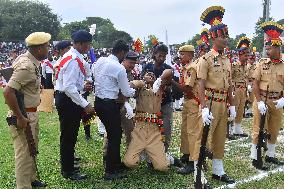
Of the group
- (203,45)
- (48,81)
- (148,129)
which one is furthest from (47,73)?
(148,129)

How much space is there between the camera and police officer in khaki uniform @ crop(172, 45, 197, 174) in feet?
21.8

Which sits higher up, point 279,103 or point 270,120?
point 279,103

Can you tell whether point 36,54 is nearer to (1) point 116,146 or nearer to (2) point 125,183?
(1) point 116,146

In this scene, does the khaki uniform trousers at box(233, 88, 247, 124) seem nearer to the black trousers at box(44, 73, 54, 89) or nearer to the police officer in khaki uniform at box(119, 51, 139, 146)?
the police officer in khaki uniform at box(119, 51, 139, 146)

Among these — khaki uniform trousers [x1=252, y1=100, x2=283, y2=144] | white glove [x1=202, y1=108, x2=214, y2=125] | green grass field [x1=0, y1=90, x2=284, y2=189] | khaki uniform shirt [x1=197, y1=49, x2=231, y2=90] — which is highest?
khaki uniform shirt [x1=197, y1=49, x2=231, y2=90]

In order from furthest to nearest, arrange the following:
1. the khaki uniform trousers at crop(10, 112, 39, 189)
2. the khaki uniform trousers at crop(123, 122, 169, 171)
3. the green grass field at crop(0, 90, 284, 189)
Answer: the khaki uniform trousers at crop(123, 122, 169, 171), the green grass field at crop(0, 90, 284, 189), the khaki uniform trousers at crop(10, 112, 39, 189)

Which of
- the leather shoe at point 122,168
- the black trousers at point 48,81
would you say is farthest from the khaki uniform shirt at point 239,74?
the black trousers at point 48,81

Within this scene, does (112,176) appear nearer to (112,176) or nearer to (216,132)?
(112,176)

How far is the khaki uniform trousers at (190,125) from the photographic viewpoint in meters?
6.60

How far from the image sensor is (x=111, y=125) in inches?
242

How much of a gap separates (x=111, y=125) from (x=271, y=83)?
9.75 ft

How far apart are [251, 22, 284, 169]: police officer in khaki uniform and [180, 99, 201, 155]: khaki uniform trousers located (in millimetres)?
1160

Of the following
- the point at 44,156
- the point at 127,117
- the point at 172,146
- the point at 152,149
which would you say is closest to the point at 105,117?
the point at 127,117

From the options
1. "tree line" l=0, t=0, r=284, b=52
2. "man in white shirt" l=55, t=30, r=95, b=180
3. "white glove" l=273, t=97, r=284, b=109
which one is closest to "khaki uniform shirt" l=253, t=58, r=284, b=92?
"white glove" l=273, t=97, r=284, b=109
